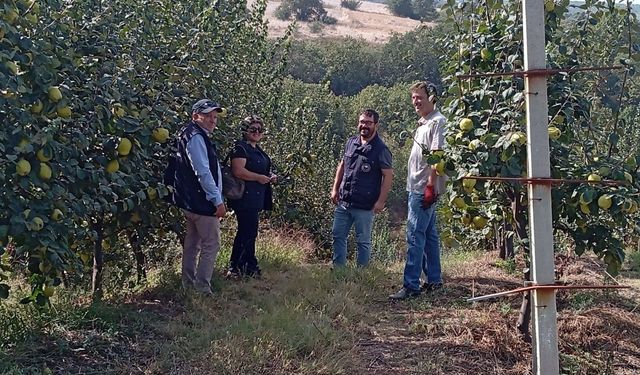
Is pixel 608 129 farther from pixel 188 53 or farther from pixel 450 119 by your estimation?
pixel 188 53

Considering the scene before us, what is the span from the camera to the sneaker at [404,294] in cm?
533

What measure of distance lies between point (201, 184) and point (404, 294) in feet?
5.76

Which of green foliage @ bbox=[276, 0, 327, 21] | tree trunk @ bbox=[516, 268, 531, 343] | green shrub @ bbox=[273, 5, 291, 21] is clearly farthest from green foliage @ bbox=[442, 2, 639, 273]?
green foliage @ bbox=[276, 0, 327, 21]

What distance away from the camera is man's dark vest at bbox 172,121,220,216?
5039 mm

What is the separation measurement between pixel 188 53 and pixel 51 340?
2.39 meters

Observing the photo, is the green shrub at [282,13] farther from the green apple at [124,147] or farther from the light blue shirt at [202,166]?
the green apple at [124,147]

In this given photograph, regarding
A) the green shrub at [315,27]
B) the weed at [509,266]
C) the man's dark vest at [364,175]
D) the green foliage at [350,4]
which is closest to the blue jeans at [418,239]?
the man's dark vest at [364,175]

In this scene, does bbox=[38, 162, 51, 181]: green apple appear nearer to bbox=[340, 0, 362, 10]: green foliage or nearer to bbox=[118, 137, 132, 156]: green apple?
bbox=[118, 137, 132, 156]: green apple

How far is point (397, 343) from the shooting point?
4.50 m

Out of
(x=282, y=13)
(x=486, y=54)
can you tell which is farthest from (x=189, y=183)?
(x=282, y=13)

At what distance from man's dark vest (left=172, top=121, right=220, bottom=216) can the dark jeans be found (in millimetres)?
807

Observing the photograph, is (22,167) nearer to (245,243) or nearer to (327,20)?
(245,243)

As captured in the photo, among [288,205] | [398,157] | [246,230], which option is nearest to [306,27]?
[398,157]

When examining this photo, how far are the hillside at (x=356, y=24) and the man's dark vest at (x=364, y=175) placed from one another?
47632mm
